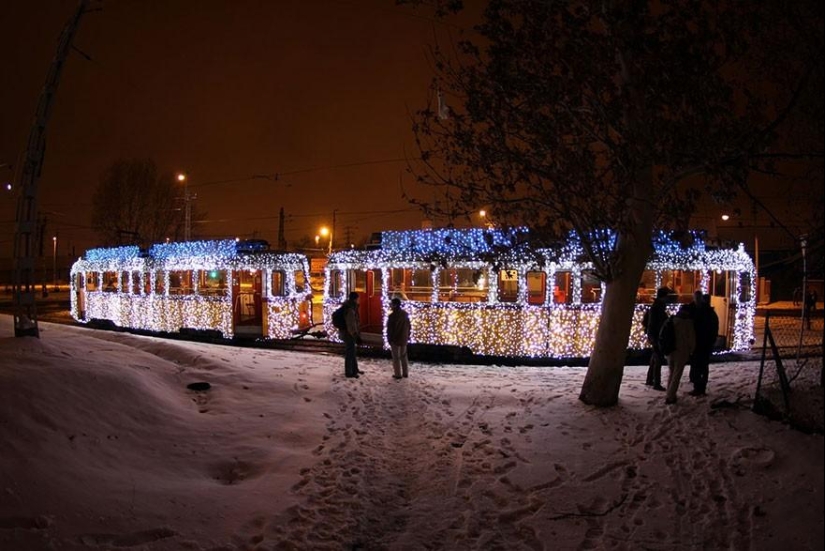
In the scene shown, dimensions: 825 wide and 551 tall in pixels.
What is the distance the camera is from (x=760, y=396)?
730cm

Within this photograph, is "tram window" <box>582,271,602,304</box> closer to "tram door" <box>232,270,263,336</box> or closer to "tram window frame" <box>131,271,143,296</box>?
"tram door" <box>232,270,263,336</box>

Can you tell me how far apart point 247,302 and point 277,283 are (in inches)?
76.3

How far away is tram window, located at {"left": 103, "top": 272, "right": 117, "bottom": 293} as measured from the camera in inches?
919

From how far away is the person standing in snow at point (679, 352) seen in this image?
324 inches

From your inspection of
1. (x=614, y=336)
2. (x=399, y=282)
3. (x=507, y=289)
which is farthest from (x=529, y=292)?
(x=614, y=336)

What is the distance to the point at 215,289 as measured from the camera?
18.9 meters

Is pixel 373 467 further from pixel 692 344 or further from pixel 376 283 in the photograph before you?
pixel 376 283

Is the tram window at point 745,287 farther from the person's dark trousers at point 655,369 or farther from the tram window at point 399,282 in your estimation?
the tram window at point 399,282

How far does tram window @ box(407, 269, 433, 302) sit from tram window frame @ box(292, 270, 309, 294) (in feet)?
14.9

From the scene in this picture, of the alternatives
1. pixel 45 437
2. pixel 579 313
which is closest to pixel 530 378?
pixel 579 313

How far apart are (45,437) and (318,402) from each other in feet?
12.9

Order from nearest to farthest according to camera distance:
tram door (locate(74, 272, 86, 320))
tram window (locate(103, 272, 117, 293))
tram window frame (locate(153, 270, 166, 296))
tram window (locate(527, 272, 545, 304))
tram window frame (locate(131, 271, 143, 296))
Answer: tram window (locate(527, 272, 545, 304)) < tram window frame (locate(153, 270, 166, 296)) < tram window frame (locate(131, 271, 143, 296)) < tram window (locate(103, 272, 117, 293)) < tram door (locate(74, 272, 86, 320))

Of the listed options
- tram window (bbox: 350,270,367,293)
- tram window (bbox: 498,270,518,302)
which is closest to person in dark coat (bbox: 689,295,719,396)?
tram window (bbox: 498,270,518,302)

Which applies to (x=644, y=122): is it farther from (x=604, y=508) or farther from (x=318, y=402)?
(x=318, y=402)
